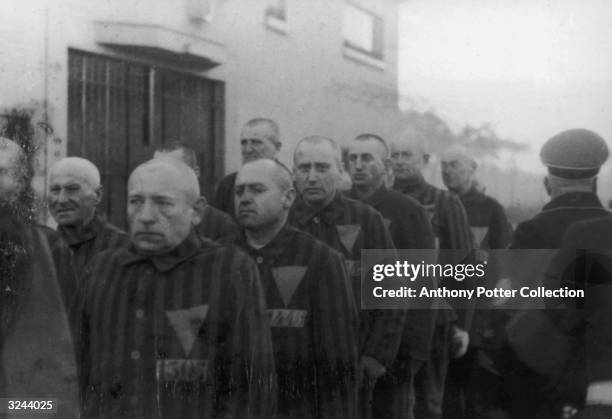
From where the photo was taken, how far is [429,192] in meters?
3.31

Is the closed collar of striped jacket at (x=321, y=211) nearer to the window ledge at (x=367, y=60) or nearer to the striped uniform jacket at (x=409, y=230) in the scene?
the striped uniform jacket at (x=409, y=230)

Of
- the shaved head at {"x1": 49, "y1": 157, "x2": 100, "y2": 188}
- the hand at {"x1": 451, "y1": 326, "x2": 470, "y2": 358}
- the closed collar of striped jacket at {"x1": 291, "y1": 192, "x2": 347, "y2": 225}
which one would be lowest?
the hand at {"x1": 451, "y1": 326, "x2": 470, "y2": 358}

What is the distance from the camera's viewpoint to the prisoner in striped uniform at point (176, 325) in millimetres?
3211

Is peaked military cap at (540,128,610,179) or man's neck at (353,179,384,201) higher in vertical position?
peaked military cap at (540,128,610,179)

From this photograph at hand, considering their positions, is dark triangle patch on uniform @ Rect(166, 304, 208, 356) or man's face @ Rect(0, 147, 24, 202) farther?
man's face @ Rect(0, 147, 24, 202)

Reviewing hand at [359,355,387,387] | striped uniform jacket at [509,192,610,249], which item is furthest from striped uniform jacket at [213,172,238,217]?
striped uniform jacket at [509,192,610,249]

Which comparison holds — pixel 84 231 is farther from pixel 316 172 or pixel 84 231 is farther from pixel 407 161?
pixel 407 161

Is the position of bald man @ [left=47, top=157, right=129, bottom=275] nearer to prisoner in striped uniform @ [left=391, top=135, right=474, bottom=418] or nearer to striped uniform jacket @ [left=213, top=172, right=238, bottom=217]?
striped uniform jacket @ [left=213, top=172, right=238, bottom=217]

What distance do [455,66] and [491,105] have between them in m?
0.17

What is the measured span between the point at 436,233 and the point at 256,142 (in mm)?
642

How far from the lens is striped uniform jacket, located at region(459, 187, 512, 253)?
325 centimetres

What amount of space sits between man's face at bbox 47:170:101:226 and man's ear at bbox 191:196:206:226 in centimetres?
31

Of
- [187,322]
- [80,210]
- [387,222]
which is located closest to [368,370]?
[387,222]

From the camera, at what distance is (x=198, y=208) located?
3.24 metres
